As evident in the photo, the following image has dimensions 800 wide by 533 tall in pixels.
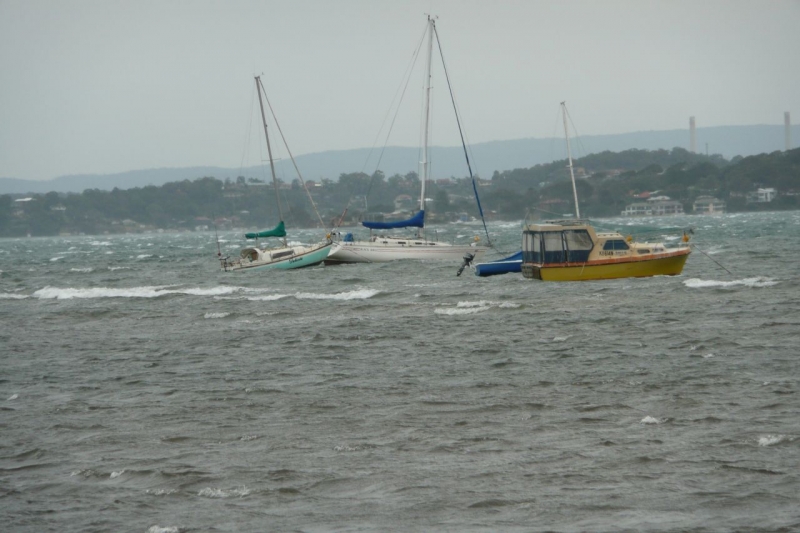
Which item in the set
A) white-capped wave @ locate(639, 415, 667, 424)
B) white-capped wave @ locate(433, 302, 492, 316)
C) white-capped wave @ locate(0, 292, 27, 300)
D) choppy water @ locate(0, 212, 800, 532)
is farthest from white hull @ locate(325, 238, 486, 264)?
white-capped wave @ locate(639, 415, 667, 424)

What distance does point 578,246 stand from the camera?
4059cm

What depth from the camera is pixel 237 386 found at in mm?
19438

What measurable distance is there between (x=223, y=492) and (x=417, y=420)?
13.6 ft

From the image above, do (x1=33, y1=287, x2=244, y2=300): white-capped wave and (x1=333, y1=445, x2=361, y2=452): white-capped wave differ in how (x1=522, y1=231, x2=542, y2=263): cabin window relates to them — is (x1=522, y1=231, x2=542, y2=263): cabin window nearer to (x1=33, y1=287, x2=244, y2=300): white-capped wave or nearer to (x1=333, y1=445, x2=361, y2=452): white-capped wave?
(x1=33, y1=287, x2=244, y2=300): white-capped wave

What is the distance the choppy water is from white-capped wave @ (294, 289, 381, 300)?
775 cm

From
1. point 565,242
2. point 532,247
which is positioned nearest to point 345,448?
point 565,242

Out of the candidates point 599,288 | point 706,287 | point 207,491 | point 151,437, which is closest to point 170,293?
point 599,288

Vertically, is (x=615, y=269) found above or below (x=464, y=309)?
above

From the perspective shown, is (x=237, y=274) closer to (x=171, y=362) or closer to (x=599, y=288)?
(x=599, y=288)

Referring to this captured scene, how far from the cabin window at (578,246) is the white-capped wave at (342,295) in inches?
307

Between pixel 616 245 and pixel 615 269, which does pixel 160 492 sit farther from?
pixel 616 245

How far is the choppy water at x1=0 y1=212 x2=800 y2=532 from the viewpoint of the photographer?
1148cm

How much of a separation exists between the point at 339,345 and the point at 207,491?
12.9 meters

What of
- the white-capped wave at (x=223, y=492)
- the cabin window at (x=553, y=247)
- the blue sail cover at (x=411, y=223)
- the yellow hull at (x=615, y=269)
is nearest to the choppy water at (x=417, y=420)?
the white-capped wave at (x=223, y=492)
